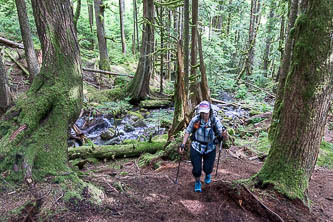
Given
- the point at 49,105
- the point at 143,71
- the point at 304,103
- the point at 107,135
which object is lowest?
the point at 107,135

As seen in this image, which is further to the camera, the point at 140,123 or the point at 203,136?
the point at 140,123

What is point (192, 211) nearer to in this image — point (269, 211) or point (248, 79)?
point (269, 211)

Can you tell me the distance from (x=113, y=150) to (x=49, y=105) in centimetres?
381

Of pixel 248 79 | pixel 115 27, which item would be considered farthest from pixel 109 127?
pixel 115 27

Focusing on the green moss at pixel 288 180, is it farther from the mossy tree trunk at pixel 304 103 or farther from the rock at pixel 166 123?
the rock at pixel 166 123

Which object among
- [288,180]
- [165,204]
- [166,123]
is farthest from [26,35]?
[288,180]

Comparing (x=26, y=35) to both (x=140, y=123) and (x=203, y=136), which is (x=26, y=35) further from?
(x=203, y=136)

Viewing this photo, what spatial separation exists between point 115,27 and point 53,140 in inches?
Answer: 1326

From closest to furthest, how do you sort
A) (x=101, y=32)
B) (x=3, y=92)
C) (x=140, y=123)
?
(x=3, y=92)
(x=140, y=123)
(x=101, y=32)

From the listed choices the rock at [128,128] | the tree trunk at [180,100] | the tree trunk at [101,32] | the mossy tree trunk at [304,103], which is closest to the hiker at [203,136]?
the mossy tree trunk at [304,103]

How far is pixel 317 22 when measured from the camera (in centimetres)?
302

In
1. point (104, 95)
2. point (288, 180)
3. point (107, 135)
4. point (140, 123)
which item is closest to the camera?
point (288, 180)

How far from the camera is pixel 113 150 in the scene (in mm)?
7367

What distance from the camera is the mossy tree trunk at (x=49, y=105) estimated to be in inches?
135
